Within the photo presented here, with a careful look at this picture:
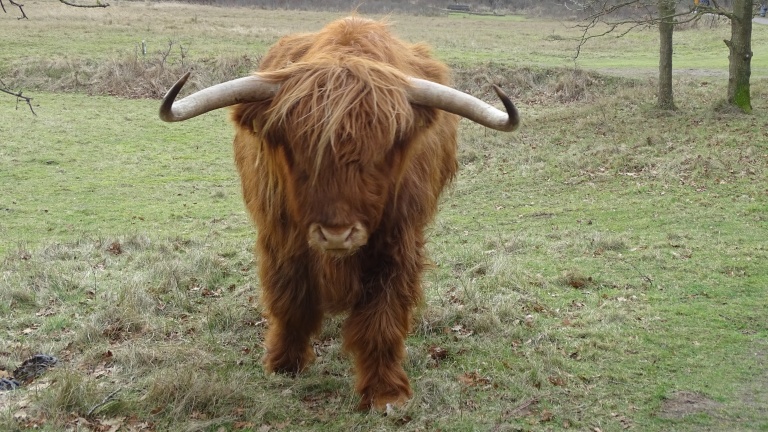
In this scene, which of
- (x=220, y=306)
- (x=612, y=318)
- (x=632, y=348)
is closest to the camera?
(x=632, y=348)

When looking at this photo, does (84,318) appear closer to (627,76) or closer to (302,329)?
(302,329)

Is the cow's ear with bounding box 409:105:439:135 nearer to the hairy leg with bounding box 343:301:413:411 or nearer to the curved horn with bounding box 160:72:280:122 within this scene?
the curved horn with bounding box 160:72:280:122

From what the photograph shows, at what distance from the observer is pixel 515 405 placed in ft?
13.5

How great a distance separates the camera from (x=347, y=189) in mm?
3467

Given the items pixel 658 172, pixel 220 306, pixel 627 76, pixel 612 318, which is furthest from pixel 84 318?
pixel 627 76

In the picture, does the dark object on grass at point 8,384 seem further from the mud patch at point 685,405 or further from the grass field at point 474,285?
the mud patch at point 685,405

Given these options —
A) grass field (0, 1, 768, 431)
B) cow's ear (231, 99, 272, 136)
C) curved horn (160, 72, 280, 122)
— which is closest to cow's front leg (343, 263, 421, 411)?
grass field (0, 1, 768, 431)

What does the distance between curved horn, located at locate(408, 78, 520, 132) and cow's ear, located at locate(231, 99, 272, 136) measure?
0.74m

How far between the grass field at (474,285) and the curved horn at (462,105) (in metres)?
1.56

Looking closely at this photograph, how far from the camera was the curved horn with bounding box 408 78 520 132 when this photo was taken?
3.55 meters

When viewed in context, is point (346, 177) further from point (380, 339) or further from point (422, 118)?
point (380, 339)

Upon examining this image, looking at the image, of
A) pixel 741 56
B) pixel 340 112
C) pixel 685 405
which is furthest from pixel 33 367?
pixel 741 56

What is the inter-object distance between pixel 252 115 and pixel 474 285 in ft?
9.71

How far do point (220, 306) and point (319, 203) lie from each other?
2.64m
